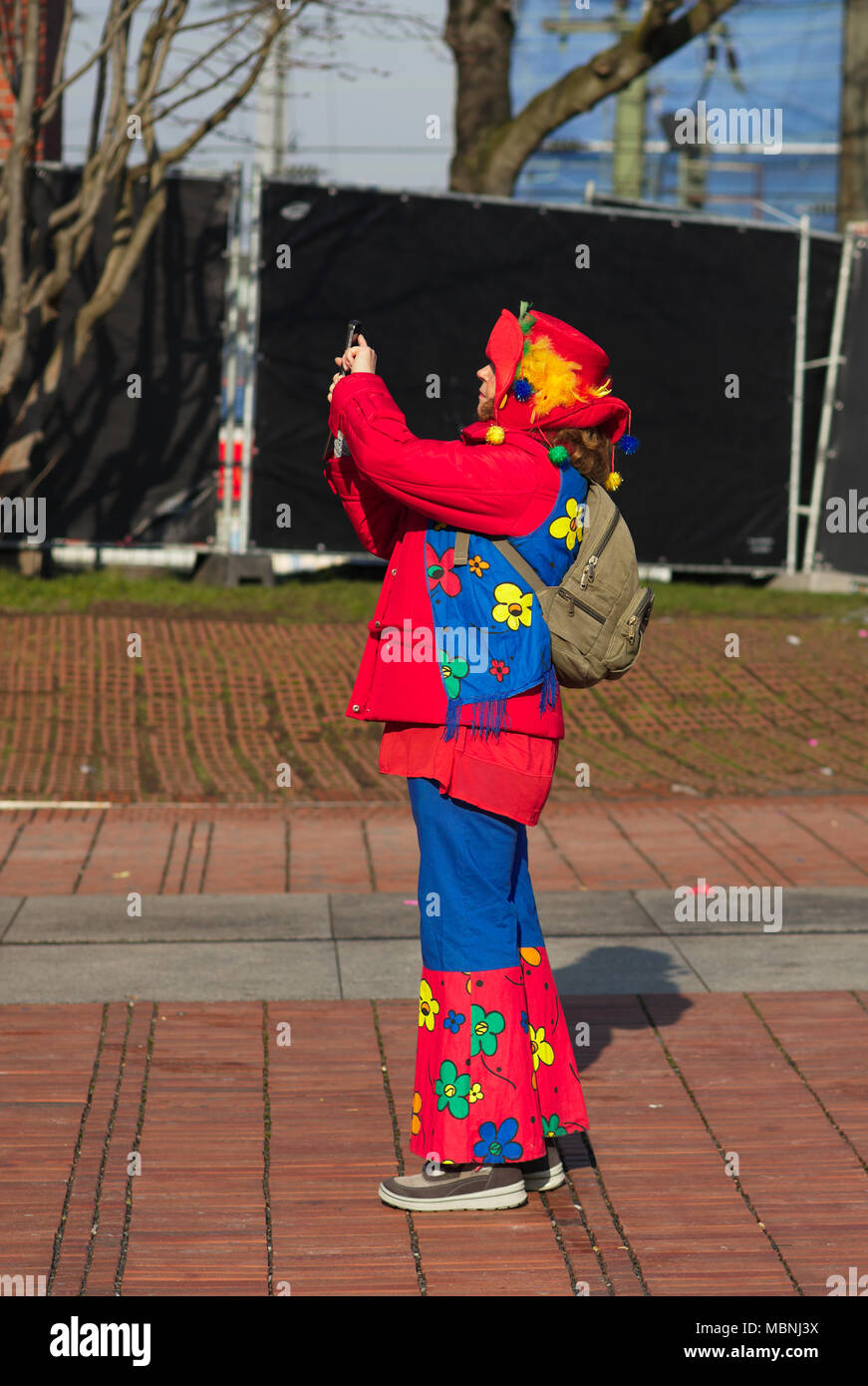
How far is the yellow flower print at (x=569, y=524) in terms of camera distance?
3936 mm

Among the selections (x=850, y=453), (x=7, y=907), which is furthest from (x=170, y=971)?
(x=850, y=453)

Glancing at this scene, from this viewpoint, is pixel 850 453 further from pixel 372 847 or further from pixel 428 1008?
pixel 428 1008

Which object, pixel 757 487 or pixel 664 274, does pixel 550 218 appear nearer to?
pixel 664 274

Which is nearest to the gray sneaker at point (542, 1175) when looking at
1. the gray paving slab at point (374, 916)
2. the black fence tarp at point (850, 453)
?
the gray paving slab at point (374, 916)

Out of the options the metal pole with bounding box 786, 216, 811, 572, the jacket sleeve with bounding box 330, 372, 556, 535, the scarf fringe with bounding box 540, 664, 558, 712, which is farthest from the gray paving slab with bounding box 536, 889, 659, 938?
the metal pole with bounding box 786, 216, 811, 572

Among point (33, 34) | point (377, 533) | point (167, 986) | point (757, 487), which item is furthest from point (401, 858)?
point (757, 487)

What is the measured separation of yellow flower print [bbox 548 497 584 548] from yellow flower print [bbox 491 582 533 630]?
0.15 meters

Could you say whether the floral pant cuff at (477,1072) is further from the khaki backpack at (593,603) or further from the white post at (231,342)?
the white post at (231,342)

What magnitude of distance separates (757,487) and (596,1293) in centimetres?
1090

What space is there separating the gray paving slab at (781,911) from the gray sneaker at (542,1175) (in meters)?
2.37

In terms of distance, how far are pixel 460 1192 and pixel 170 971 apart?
82.9 inches

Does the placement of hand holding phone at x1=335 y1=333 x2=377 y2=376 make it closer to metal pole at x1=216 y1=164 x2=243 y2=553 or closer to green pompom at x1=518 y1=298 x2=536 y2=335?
green pompom at x1=518 y1=298 x2=536 y2=335

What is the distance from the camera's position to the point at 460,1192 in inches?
159

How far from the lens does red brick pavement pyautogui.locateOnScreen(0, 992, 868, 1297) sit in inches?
146
